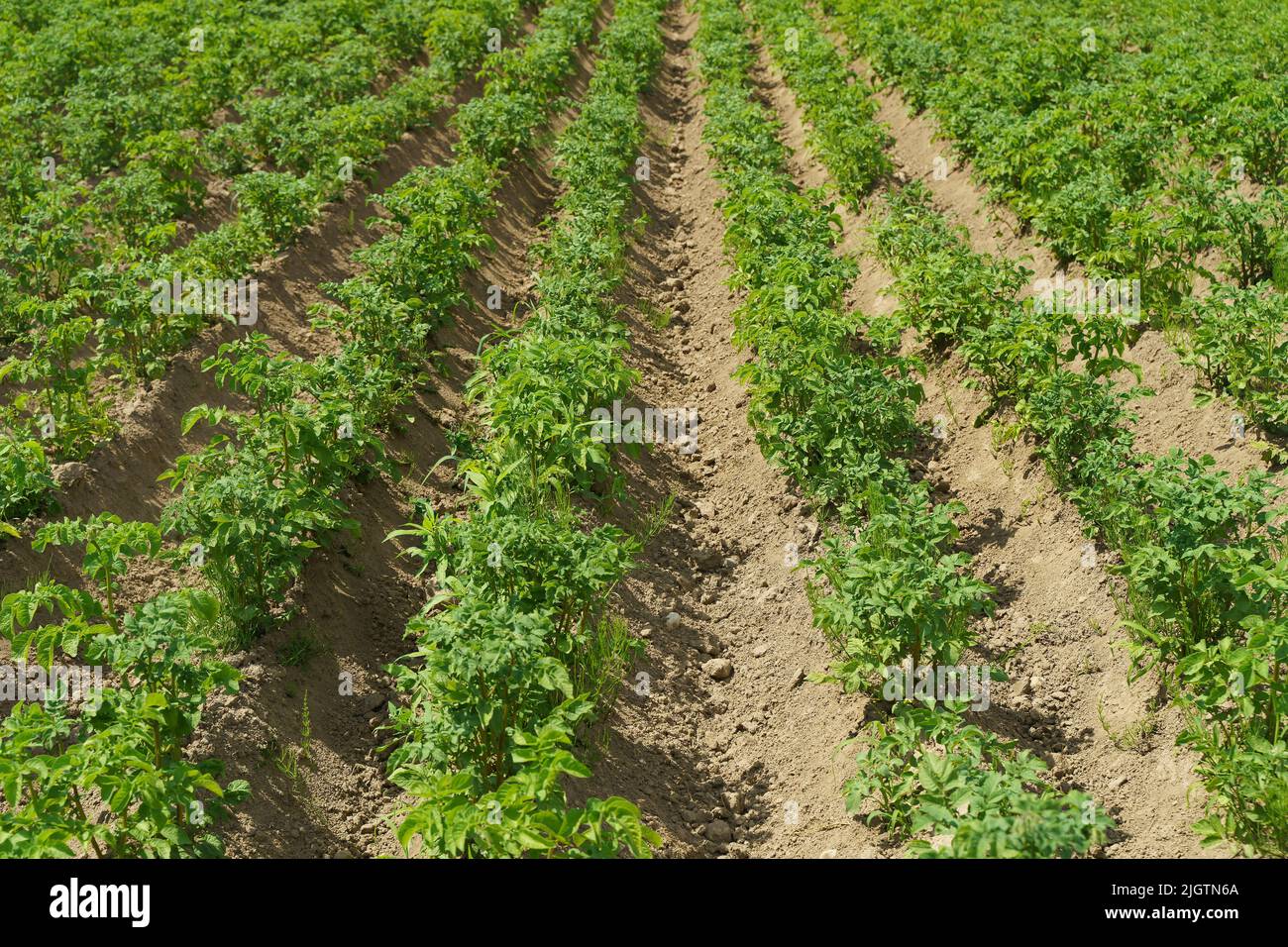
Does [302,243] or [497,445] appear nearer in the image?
[497,445]

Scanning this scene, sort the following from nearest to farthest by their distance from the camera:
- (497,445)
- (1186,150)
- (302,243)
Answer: (497,445) < (302,243) < (1186,150)

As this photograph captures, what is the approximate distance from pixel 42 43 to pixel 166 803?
12747 millimetres

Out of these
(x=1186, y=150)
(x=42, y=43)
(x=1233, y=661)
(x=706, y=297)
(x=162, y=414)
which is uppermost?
(x=42, y=43)

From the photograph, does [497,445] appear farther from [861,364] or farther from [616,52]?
[616,52]

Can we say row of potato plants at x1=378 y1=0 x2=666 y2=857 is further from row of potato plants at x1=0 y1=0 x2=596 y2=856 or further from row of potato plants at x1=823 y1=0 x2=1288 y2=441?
row of potato plants at x1=823 y1=0 x2=1288 y2=441

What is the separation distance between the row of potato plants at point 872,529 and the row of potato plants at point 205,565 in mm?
2593

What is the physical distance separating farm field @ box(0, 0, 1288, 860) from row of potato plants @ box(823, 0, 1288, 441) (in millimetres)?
60

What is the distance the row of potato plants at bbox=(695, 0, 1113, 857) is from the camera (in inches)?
179

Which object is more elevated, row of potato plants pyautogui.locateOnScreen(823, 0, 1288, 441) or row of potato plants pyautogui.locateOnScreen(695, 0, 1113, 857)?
row of potato plants pyautogui.locateOnScreen(823, 0, 1288, 441)

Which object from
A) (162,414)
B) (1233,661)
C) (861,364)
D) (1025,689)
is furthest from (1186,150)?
(162,414)

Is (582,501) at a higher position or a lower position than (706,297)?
→ lower

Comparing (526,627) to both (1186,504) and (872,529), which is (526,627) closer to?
(872,529)

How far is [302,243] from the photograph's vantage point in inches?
437

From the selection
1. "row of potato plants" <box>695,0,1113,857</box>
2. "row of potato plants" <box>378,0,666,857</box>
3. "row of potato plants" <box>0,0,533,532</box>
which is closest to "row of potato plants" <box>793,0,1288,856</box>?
"row of potato plants" <box>695,0,1113,857</box>
